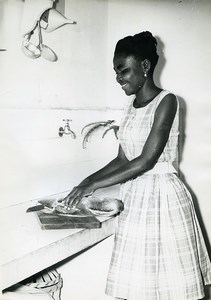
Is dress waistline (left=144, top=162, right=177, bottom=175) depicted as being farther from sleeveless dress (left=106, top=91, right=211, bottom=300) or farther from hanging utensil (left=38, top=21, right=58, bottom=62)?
hanging utensil (left=38, top=21, right=58, bottom=62)

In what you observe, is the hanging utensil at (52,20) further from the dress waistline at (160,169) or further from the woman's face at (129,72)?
the dress waistline at (160,169)

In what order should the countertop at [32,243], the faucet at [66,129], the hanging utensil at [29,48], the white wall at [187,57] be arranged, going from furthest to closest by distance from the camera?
the white wall at [187,57] → the faucet at [66,129] → the hanging utensil at [29,48] → the countertop at [32,243]

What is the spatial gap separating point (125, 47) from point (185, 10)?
27.2 inches

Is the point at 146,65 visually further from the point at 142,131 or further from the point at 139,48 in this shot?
the point at 142,131

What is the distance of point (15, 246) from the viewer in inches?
42.3

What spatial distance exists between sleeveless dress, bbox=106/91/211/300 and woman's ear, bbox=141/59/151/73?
108 mm

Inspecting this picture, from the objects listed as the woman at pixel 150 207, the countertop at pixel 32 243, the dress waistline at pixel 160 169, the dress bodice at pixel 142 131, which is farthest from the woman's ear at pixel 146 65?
the countertop at pixel 32 243

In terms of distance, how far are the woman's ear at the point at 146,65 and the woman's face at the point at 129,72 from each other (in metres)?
0.01

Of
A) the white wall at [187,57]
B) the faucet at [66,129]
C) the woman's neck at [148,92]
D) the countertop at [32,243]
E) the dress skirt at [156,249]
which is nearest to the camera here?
the countertop at [32,243]

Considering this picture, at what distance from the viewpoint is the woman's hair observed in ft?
4.25

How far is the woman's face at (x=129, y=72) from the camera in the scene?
1295 millimetres

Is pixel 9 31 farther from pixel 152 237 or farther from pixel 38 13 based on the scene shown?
pixel 152 237

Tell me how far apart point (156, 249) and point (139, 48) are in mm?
748

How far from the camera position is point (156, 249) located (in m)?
1.22
